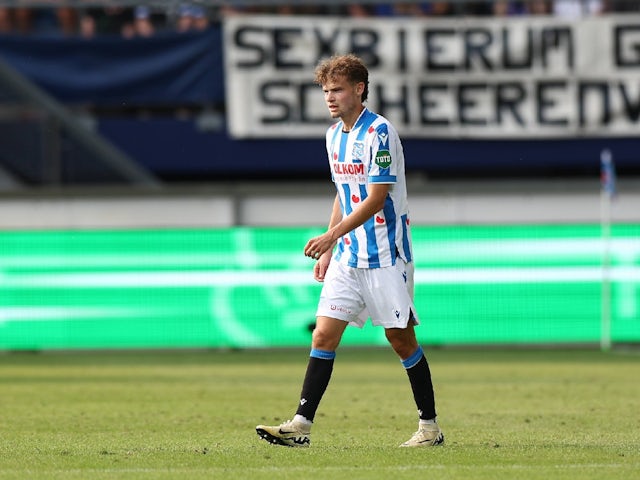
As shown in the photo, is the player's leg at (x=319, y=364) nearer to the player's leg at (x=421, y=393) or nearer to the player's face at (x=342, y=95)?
the player's leg at (x=421, y=393)

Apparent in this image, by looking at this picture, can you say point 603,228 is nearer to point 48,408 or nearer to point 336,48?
point 336,48

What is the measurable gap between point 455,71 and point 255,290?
440cm

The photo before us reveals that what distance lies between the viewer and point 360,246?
8.28 m

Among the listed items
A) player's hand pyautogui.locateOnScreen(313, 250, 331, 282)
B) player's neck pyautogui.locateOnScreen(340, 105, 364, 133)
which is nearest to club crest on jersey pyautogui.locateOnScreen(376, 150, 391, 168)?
player's neck pyautogui.locateOnScreen(340, 105, 364, 133)

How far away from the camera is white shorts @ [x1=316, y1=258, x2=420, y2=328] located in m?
8.22

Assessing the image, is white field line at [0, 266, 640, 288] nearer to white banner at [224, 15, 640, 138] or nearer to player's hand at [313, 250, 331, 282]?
white banner at [224, 15, 640, 138]

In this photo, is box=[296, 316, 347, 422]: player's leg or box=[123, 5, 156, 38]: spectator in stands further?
box=[123, 5, 156, 38]: spectator in stands

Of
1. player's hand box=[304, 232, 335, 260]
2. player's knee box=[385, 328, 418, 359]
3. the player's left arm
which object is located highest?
the player's left arm

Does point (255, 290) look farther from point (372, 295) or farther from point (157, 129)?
point (372, 295)

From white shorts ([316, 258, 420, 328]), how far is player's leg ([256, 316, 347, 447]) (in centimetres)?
8

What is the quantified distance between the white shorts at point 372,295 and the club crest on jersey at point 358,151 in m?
0.60

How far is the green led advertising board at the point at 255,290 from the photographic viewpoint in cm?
1905

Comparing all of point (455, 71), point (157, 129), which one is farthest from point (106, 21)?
point (455, 71)

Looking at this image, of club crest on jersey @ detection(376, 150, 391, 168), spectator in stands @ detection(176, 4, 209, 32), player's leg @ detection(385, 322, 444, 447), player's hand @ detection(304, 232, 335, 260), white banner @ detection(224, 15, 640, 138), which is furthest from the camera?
spectator in stands @ detection(176, 4, 209, 32)
